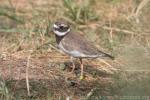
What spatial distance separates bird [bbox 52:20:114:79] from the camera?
7090 mm

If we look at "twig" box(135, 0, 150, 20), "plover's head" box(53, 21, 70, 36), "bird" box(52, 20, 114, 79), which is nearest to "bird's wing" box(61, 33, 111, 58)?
"bird" box(52, 20, 114, 79)

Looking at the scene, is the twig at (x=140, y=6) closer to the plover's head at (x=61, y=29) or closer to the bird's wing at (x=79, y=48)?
the plover's head at (x=61, y=29)

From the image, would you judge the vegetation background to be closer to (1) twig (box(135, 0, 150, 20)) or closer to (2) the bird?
(1) twig (box(135, 0, 150, 20))

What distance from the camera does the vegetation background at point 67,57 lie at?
6781mm

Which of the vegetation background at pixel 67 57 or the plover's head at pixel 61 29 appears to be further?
the plover's head at pixel 61 29

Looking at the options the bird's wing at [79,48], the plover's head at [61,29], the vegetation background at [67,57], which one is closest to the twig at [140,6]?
the vegetation background at [67,57]

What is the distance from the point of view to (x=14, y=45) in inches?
333

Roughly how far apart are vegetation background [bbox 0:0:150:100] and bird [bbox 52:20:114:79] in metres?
0.31

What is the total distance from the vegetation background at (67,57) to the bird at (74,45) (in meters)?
0.31

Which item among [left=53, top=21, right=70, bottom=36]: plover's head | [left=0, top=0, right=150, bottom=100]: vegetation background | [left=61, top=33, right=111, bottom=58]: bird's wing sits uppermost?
[left=53, top=21, right=70, bottom=36]: plover's head

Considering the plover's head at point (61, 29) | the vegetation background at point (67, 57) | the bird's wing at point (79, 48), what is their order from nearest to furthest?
the vegetation background at point (67, 57) < the bird's wing at point (79, 48) < the plover's head at point (61, 29)

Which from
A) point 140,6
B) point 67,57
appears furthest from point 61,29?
point 140,6

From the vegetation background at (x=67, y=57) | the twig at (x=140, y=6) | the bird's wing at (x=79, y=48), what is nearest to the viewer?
the vegetation background at (x=67, y=57)

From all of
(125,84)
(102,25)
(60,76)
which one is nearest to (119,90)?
(125,84)
